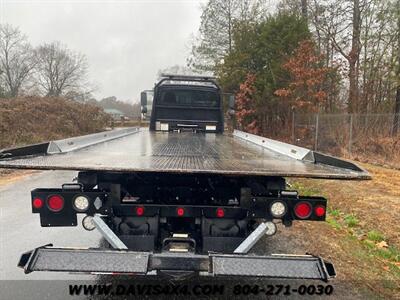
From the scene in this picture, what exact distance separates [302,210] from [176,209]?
3.73 feet

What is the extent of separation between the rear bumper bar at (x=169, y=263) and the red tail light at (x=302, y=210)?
19.2 inches

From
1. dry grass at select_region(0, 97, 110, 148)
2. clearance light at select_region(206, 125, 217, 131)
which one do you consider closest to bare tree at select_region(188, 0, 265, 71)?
dry grass at select_region(0, 97, 110, 148)

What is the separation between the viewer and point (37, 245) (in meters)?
4.96

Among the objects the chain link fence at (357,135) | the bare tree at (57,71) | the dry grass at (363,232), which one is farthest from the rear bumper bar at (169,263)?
the bare tree at (57,71)

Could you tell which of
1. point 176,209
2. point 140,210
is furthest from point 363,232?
point 140,210

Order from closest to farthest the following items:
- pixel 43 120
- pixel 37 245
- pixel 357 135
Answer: pixel 37 245
pixel 357 135
pixel 43 120

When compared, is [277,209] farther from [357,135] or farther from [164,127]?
[357,135]

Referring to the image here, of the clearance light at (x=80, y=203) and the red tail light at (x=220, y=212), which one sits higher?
the clearance light at (x=80, y=203)

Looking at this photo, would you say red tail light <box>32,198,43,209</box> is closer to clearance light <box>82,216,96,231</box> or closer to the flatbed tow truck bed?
the flatbed tow truck bed

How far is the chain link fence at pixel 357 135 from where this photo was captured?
12695mm

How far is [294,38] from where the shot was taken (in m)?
17.5

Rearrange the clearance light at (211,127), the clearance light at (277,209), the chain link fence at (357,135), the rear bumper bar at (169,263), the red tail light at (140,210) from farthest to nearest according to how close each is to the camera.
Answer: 1. the chain link fence at (357,135)
2. the clearance light at (211,127)
3. the red tail light at (140,210)
4. the clearance light at (277,209)
5. the rear bumper bar at (169,263)

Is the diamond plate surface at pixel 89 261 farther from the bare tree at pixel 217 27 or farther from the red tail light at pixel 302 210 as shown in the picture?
the bare tree at pixel 217 27

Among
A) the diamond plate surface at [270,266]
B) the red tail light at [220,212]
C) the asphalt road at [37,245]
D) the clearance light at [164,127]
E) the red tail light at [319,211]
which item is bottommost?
the asphalt road at [37,245]
